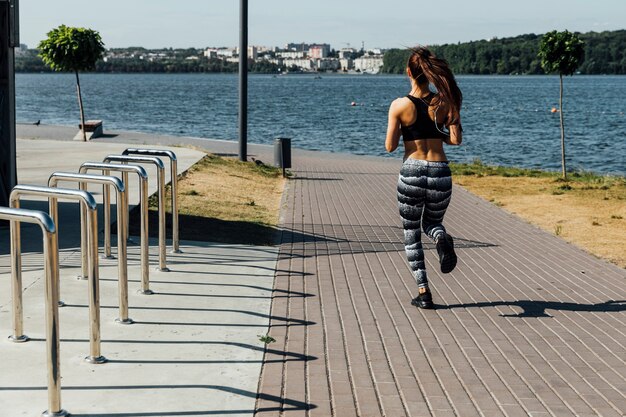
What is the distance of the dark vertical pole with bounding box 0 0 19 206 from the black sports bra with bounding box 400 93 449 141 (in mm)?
4890

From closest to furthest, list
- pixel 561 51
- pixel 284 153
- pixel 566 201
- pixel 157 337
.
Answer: pixel 157 337 → pixel 566 201 → pixel 284 153 → pixel 561 51

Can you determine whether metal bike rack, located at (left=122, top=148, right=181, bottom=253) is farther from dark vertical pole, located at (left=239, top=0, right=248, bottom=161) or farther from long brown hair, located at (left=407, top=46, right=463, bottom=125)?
dark vertical pole, located at (left=239, top=0, right=248, bottom=161)

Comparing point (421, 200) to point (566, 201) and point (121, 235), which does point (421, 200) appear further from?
point (566, 201)

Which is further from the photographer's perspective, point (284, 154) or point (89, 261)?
point (284, 154)

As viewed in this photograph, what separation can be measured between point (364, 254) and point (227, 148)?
15.4 metres

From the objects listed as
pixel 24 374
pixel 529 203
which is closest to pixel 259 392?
pixel 24 374

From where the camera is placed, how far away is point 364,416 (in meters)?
4.98

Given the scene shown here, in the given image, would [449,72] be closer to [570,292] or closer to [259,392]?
[570,292]

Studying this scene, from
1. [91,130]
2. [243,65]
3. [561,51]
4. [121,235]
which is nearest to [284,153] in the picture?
[243,65]

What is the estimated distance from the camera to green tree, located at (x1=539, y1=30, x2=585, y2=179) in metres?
20.1

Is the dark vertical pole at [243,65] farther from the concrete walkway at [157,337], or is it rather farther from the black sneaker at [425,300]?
the black sneaker at [425,300]

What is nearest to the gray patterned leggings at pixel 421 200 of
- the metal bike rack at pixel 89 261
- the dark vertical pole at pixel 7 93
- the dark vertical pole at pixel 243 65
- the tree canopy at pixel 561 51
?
the metal bike rack at pixel 89 261

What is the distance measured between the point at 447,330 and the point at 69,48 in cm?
2207

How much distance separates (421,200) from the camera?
7.32m
